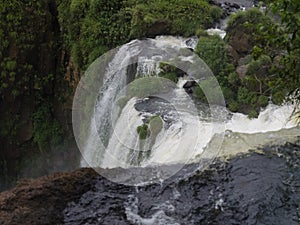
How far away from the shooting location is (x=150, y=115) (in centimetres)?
850

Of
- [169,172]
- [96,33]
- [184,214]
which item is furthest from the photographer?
[96,33]

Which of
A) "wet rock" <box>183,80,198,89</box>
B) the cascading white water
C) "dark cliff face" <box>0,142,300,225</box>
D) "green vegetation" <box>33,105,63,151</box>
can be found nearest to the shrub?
the cascading white water

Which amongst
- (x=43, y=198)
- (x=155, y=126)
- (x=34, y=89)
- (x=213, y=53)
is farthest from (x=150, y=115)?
(x=34, y=89)

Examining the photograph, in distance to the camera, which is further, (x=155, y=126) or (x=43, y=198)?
(x=155, y=126)

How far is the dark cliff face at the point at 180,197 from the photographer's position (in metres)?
6.53

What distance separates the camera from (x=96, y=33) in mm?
10562

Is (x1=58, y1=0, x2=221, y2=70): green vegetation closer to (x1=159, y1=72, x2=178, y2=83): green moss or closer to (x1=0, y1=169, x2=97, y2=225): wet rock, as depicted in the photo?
(x1=159, y1=72, x2=178, y2=83): green moss

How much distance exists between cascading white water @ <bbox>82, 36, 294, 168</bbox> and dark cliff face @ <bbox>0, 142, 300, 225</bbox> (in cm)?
66

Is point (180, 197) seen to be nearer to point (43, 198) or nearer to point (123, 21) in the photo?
point (43, 198)

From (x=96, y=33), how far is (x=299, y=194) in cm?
593

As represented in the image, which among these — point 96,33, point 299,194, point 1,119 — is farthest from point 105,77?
point 299,194

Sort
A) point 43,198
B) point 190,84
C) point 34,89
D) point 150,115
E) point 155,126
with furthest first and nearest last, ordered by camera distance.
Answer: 1. point 34,89
2. point 190,84
3. point 150,115
4. point 155,126
5. point 43,198

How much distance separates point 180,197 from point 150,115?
202 centimetres

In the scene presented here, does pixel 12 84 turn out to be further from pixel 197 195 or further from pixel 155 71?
pixel 197 195
